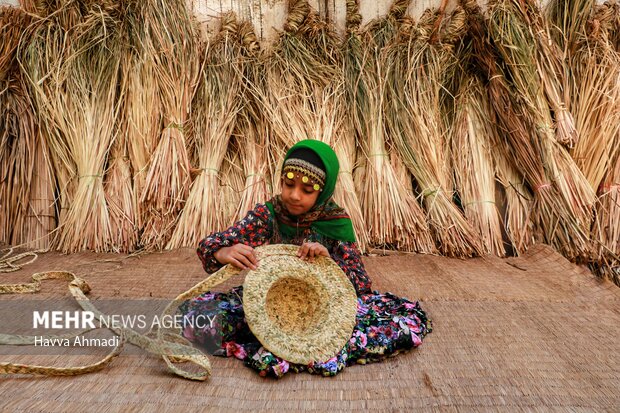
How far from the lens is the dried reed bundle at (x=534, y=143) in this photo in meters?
2.27

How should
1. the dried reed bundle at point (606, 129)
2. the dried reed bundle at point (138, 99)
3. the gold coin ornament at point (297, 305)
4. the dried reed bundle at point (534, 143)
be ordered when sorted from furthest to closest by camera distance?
the dried reed bundle at point (138, 99)
the dried reed bundle at point (534, 143)
the dried reed bundle at point (606, 129)
the gold coin ornament at point (297, 305)

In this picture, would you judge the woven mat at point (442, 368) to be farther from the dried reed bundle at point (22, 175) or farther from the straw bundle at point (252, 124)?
the straw bundle at point (252, 124)

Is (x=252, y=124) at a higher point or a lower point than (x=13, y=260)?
higher

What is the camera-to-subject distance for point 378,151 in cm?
259

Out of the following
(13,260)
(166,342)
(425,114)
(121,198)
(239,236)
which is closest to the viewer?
(166,342)

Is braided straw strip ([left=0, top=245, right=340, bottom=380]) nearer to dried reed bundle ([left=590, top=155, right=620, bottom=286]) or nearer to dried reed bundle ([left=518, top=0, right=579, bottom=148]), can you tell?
dried reed bundle ([left=590, top=155, right=620, bottom=286])

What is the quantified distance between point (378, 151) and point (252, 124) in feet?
2.62

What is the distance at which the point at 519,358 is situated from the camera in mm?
1309

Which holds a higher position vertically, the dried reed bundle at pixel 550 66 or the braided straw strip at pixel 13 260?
the dried reed bundle at pixel 550 66

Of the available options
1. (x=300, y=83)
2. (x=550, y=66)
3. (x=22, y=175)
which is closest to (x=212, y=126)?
(x=300, y=83)

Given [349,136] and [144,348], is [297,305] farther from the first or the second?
[349,136]

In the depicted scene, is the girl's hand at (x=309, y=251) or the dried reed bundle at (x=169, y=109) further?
the dried reed bundle at (x=169, y=109)

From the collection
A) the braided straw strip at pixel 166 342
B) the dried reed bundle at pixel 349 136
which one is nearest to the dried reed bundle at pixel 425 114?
the dried reed bundle at pixel 349 136

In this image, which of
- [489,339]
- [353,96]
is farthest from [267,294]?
[353,96]
